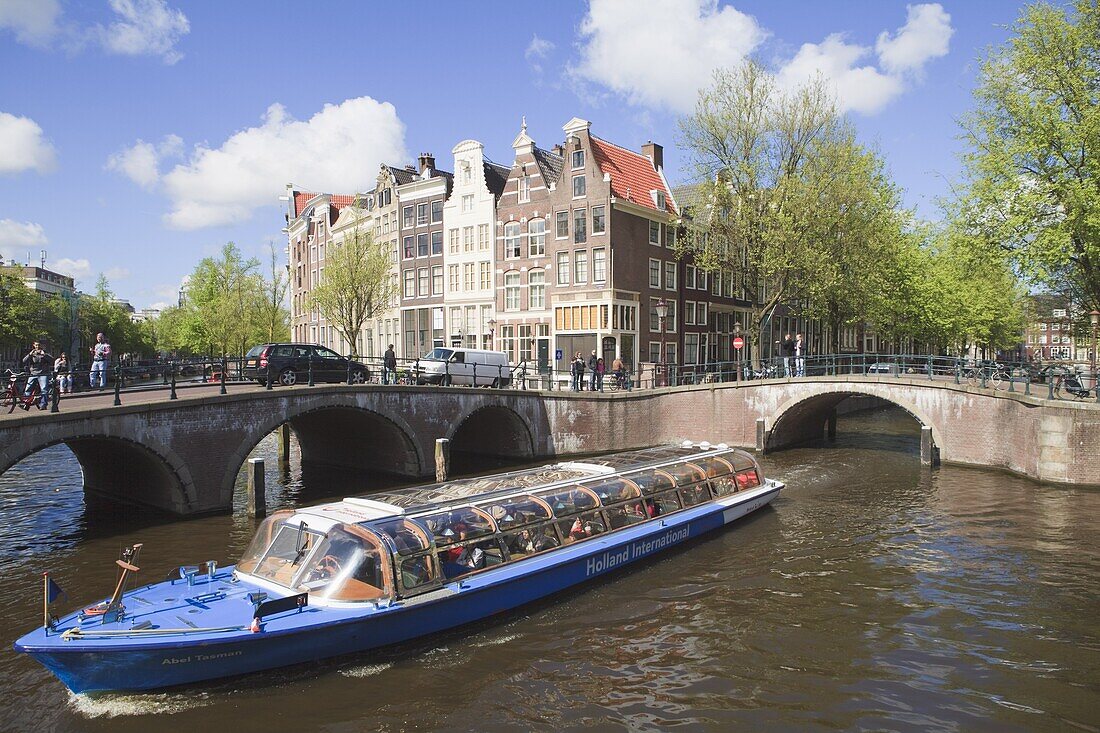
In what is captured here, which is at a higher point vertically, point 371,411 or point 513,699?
point 371,411

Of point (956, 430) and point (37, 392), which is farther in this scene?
point (956, 430)

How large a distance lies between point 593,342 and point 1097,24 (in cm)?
2497

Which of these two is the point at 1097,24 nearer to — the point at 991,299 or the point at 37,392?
the point at 991,299

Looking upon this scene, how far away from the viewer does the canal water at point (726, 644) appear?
985 cm

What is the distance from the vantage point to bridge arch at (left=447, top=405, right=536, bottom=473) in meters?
31.5

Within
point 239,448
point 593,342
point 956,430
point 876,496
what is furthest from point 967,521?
point 593,342

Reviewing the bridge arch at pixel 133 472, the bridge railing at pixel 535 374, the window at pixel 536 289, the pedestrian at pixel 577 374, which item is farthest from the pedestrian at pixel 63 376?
the window at pixel 536 289

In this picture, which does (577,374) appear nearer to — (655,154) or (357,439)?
(357,439)

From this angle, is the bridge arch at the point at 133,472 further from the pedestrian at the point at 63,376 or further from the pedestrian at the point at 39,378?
the pedestrian at the point at 63,376

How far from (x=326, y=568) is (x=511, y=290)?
111 feet

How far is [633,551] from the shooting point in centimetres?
1564

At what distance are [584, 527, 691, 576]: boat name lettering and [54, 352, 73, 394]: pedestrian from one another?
48.9 feet

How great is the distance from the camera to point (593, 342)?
132 feet

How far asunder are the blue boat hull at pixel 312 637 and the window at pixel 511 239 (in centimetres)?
3105
